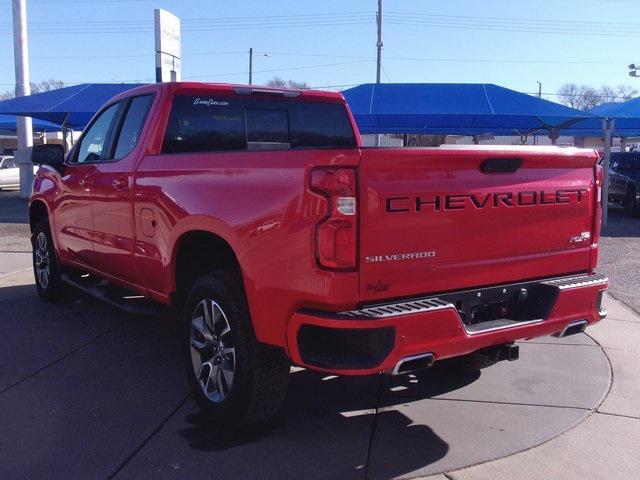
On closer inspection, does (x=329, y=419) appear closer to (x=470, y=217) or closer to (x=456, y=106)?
(x=470, y=217)

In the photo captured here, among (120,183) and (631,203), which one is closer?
(120,183)

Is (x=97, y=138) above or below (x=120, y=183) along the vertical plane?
above

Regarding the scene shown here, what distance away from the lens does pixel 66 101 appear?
1928 cm

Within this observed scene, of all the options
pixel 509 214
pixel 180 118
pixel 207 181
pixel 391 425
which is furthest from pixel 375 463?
pixel 180 118

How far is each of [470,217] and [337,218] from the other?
2.71 ft

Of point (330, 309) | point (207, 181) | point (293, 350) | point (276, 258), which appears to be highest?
point (207, 181)

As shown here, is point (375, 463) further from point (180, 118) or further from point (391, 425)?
point (180, 118)

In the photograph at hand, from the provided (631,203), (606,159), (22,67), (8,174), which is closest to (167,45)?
(606,159)

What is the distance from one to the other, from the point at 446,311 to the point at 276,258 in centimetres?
90

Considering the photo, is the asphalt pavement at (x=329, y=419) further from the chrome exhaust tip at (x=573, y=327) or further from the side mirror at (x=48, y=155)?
the side mirror at (x=48, y=155)

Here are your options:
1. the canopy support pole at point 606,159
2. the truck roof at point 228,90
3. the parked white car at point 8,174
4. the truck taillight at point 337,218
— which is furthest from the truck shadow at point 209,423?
the parked white car at point 8,174

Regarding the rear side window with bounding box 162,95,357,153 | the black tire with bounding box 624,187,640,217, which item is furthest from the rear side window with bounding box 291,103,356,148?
the black tire with bounding box 624,187,640,217

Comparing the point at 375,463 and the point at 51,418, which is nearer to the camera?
the point at 375,463

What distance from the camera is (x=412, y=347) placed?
10.6ft
